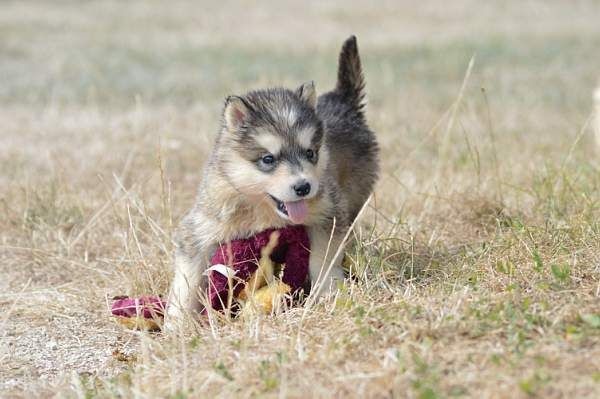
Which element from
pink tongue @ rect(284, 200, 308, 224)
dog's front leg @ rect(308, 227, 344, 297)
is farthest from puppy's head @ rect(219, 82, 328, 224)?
dog's front leg @ rect(308, 227, 344, 297)

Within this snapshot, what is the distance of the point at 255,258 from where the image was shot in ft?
17.0

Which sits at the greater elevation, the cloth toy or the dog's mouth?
the dog's mouth

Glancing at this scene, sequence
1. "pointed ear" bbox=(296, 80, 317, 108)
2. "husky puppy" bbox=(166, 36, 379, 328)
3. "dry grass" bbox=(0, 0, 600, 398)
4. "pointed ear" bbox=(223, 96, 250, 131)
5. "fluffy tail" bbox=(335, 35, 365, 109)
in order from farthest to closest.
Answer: "fluffy tail" bbox=(335, 35, 365, 109) < "pointed ear" bbox=(296, 80, 317, 108) < "pointed ear" bbox=(223, 96, 250, 131) < "husky puppy" bbox=(166, 36, 379, 328) < "dry grass" bbox=(0, 0, 600, 398)

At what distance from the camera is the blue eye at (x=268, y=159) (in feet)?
16.4

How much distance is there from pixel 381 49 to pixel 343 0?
28.0 feet

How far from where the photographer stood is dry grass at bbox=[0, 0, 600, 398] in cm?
399

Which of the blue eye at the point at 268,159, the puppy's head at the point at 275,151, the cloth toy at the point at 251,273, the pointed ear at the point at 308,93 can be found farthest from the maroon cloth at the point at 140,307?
the pointed ear at the point at 308,93

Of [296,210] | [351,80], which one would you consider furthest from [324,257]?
[351,80]

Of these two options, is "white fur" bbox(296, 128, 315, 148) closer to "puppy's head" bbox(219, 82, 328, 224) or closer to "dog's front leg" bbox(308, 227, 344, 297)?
"puppy's head" bbox(219, 82, 328, 224)

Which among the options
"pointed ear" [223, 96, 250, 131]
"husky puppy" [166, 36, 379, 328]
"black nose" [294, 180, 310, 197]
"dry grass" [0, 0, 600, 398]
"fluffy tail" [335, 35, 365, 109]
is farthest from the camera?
"fluffy tail" [335, 35, 365, 109]

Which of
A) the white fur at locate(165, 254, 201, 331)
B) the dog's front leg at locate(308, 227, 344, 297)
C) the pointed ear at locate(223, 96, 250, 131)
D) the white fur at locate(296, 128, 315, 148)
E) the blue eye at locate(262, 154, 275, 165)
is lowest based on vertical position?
the white fur at locate(165, 254, 201, 331)

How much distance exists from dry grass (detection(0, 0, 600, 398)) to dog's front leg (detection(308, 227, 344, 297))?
0.15 metres

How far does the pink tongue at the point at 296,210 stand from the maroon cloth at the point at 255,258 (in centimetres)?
19

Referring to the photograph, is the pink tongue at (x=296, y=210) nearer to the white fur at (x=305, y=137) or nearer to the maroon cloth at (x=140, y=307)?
the white fur at (x=305, y=137)
